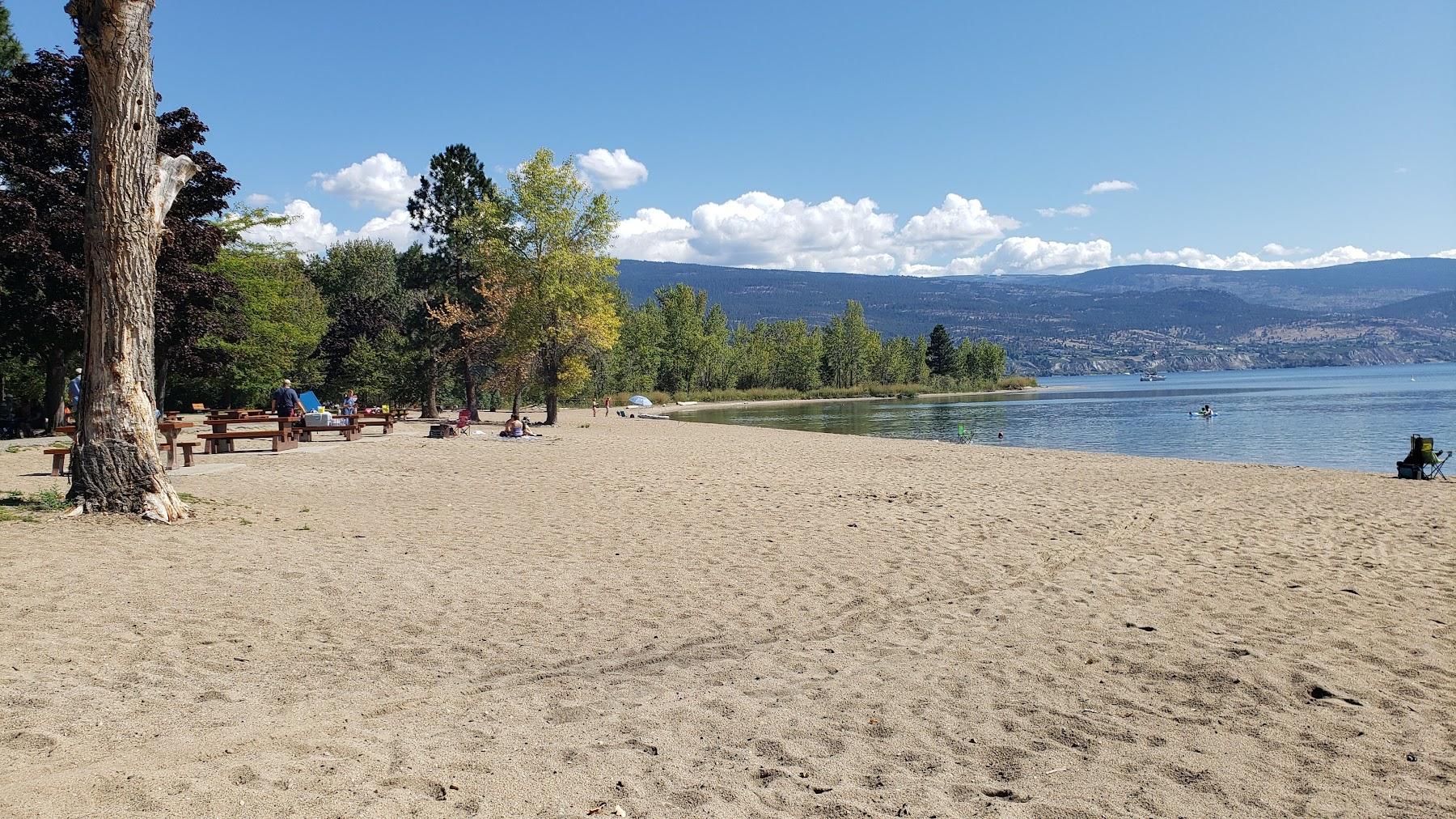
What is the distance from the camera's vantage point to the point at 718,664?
537 centimetres

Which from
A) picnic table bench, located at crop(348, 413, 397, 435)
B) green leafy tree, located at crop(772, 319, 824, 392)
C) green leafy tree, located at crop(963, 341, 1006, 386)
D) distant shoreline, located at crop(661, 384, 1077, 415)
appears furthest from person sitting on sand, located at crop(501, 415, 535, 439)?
green leafy tree, located at crop(963, 341, 1006, 386)

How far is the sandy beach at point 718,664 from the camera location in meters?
3.62

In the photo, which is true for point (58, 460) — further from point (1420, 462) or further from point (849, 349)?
point (849, 349)

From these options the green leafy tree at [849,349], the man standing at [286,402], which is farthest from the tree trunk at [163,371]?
the green leafy tree at [849,349]

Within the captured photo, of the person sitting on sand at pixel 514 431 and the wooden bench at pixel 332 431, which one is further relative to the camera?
the person sitting on sand at pixel 514 431

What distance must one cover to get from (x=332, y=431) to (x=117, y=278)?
13203mm

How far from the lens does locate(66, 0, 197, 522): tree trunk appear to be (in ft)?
28.5

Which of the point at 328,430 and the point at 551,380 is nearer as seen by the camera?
the point at 328,430

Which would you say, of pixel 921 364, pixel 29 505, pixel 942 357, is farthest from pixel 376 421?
pixel 942 357

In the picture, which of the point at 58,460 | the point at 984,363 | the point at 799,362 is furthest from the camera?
the point at 984,363

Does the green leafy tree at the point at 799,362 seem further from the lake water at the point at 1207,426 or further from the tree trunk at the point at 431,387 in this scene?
the tree trunk at the point at 431,387

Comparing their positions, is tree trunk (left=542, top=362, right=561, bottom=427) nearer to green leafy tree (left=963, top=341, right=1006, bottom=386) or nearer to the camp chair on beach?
the camp chair on beach

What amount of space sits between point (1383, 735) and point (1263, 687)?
26.9 inches

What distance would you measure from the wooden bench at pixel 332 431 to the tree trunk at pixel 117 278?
1102cm
